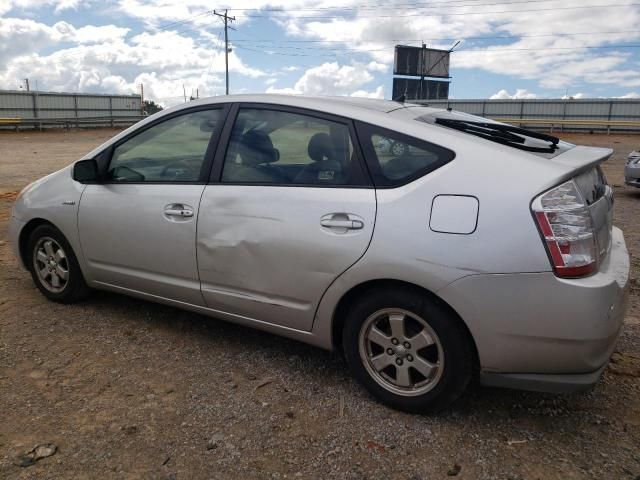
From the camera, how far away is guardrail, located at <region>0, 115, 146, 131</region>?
1277 inches

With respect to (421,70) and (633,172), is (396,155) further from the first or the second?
(421,70)

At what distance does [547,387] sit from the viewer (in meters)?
2.46

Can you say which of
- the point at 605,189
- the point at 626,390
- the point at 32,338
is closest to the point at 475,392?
the point at 626,390

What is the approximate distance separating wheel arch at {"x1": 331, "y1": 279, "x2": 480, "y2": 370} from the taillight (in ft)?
1.60

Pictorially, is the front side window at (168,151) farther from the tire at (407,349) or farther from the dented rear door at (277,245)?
the tire at (407,349)

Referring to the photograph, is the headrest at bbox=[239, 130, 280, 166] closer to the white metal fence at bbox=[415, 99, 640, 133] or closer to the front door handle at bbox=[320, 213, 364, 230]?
the front door handle at bbox=[320, 213, 364, 230]

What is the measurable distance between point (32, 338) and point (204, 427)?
1.65 meters

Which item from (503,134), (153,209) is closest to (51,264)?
(153,209)

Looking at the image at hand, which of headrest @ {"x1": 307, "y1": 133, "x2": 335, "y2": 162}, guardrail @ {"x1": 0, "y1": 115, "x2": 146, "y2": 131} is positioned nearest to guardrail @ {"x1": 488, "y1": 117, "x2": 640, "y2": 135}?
guardrail @ {"x1": 0, "y1": 115, "x2": 146, "y2": 131}

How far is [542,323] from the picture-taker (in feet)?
7.67

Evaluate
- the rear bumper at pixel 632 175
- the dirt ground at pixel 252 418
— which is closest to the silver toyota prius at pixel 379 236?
the dirt ground at pixel 252 418

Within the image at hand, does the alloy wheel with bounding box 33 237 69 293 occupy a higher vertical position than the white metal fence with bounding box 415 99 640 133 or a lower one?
lower

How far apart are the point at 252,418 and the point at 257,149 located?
148cm

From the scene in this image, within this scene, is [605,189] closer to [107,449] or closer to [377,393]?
Answer: [377,393]
